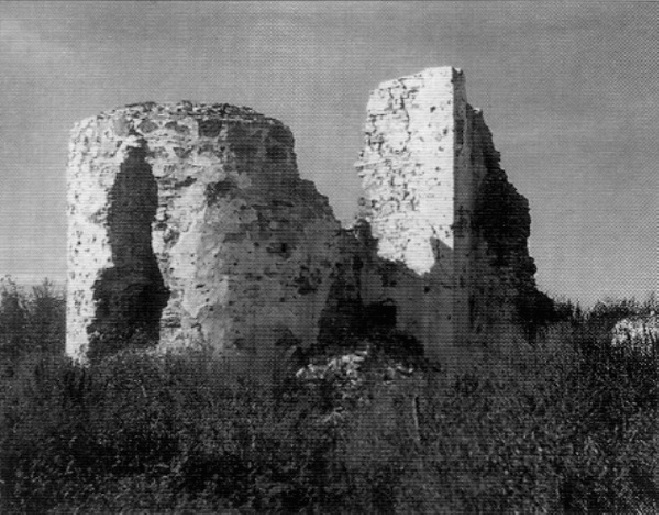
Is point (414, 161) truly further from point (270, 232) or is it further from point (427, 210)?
point (270, 232)

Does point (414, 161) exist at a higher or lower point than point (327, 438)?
higher

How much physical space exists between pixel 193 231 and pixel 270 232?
72 cm

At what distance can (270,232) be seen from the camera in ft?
27.9

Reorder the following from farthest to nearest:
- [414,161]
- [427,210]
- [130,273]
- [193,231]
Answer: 1. [414,161]
2. [427,210]
3. [130,273]
4. [193,231]

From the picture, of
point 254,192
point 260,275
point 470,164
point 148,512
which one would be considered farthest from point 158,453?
point 470,164

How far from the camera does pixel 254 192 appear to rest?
8.47 m

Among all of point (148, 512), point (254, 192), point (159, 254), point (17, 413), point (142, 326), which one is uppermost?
point (254, 192)

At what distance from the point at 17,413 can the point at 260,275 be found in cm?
242

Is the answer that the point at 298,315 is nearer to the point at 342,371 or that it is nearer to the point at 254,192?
the point at 342,371

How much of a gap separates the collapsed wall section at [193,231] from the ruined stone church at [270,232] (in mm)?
13

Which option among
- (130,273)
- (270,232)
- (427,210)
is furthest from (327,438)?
(427,210)

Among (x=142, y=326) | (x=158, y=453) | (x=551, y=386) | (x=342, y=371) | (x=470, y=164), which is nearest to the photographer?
(x=158, y=453)

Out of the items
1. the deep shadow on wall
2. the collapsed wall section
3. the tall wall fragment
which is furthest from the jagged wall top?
the deep shadow on wall

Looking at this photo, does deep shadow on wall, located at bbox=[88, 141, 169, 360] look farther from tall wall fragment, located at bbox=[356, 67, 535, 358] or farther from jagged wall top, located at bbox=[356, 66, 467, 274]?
jagged wall top, located at bbox=[356, 66, 467, 274]
